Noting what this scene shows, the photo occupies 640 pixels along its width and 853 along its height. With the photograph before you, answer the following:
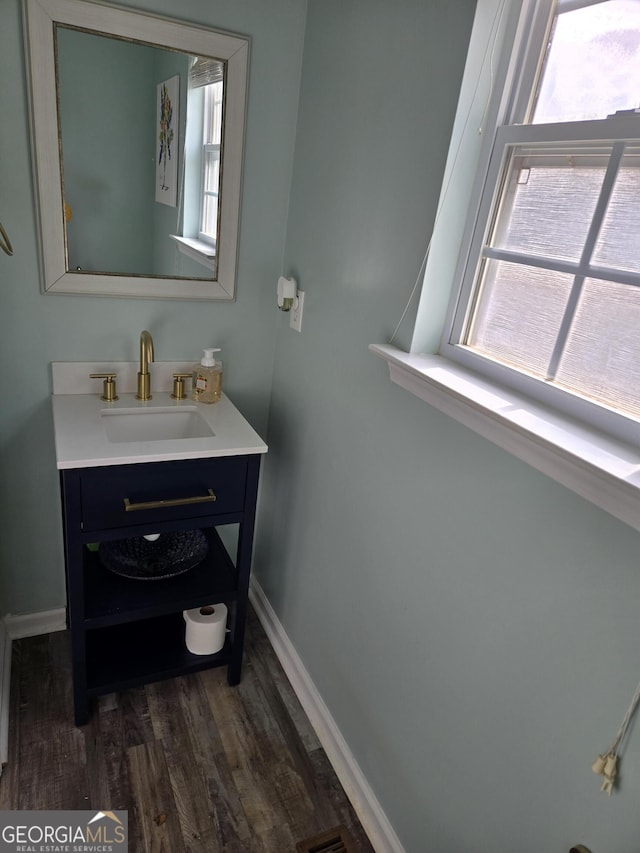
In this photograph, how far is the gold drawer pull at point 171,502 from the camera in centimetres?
139

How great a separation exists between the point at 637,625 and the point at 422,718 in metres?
0.64

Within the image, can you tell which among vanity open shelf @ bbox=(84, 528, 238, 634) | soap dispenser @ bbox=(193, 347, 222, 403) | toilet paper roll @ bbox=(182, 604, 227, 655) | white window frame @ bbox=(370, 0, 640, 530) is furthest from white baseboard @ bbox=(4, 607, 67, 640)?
white window frame @ bbox=(370, 0, 640, 530)

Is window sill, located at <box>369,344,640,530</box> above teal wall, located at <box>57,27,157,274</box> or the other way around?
the other way around

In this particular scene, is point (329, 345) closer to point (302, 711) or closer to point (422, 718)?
point (422, 718)

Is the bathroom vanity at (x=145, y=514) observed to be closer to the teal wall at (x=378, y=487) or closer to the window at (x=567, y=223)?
the teal wall at (x=378, y=487)

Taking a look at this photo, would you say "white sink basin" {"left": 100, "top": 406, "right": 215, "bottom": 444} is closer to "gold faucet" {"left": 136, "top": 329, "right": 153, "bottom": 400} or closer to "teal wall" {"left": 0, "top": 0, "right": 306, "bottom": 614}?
"gold faucet" {"left": 136, "top": 329, "right": 153, "bottom": 400}

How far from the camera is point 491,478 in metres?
1.00

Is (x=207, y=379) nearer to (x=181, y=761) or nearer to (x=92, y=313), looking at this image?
(x=92, y=313)

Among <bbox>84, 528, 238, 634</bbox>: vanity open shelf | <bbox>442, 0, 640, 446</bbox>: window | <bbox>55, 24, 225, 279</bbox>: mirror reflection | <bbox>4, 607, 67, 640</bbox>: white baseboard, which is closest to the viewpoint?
<bbox>442, 0, 640, 446</bbox>: window

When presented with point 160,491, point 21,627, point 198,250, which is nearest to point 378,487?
point 160,491

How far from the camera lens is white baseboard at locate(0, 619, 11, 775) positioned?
1.48m

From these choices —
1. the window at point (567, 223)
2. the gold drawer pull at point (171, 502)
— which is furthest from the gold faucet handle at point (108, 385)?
the window at point (567, 223)

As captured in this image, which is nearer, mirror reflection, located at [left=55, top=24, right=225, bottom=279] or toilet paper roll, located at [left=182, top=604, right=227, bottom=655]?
mirror reflection, located at [left=55, top=24, right=225, bottom=279]

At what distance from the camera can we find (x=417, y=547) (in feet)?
4.00
